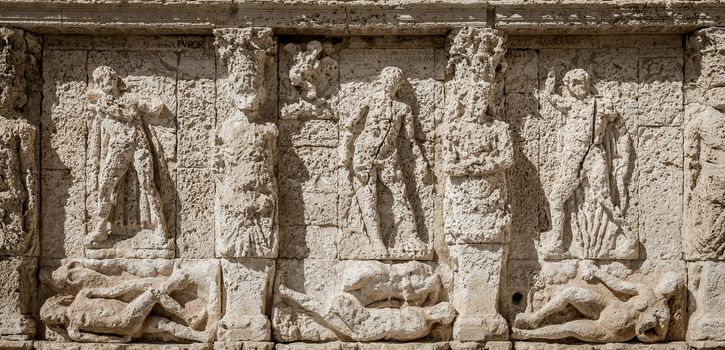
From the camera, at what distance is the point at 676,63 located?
741 cm

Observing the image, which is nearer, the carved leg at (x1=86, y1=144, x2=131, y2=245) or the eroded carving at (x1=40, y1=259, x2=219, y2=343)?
the eroded carving at (x1=40, y1=259, x2=219, y2=343)

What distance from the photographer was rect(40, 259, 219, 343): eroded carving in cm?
714

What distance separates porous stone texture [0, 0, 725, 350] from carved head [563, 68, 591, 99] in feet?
0.09

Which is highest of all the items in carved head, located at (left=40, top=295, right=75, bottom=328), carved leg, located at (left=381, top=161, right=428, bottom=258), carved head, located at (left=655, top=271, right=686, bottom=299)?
carved leg, located at (left=381, top=161, right=428, bottom=258)

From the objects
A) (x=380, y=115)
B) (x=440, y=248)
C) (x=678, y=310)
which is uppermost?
(x=380, y=115)

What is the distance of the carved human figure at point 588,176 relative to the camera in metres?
7.25

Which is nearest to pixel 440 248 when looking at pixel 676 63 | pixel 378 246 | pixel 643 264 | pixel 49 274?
pixel 378 246

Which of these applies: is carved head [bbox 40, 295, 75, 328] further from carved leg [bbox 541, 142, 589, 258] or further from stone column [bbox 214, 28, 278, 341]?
carved leg [bbox 541, 142, 589, 258]

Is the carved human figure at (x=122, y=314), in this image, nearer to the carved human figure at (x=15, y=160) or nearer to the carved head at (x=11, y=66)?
the carved human figure at (x=15, y=160)

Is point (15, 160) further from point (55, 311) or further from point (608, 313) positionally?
point (608, 313)

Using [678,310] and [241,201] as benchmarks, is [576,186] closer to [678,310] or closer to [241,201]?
[678,310]

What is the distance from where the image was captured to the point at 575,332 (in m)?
7.14

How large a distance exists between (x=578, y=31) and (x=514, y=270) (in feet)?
6.25

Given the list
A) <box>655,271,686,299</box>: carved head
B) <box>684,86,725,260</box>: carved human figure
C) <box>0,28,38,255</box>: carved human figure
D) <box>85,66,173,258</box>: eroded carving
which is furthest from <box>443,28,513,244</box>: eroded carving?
<box>0,28,38,255</box>: carved human figure
